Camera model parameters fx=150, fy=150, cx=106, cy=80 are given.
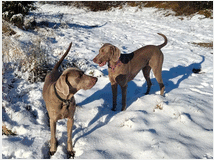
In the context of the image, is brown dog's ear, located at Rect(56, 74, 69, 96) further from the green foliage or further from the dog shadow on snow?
the green foliage

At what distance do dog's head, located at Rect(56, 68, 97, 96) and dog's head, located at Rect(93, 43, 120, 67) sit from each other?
2.49 ft

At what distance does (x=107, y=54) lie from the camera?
246 cm

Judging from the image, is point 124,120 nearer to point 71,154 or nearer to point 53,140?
point 71,154

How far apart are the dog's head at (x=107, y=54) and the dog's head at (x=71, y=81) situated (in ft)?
2.49

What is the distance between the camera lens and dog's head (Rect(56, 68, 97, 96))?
1.65 m

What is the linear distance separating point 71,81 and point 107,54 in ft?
3.18

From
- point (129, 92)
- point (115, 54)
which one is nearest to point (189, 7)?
point (129, 92)

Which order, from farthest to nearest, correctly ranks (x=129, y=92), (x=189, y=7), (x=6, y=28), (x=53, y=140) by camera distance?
→ (x=189, y=7), (x=6, y=28), (x=129, y=92), (x=53, y=140)

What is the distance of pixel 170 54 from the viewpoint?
5996 mm

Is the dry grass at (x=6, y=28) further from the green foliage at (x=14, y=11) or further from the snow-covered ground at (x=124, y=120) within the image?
the snow-covered ground at (x=124, y=120)

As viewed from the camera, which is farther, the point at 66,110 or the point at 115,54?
the point at 115,54

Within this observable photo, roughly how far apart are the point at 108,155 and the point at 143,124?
773mm

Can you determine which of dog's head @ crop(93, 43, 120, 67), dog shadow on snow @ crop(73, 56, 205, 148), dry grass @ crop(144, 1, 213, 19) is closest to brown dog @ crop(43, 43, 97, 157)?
dog shadow on snow @ crop(73, 56, 205, 148)

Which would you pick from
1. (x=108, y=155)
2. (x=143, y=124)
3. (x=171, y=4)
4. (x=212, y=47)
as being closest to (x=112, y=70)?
(x=143, y=124)
